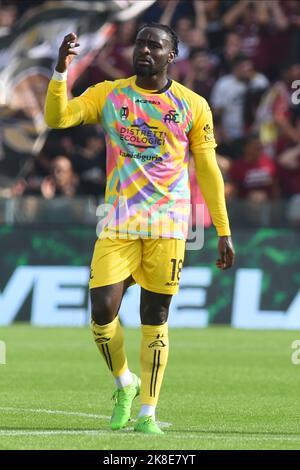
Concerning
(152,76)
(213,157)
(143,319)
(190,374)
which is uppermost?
(152,76)

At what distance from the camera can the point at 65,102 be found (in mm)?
7969

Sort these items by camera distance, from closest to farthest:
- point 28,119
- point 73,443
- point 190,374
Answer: point 73,443 → point 190,374 → point 28,119

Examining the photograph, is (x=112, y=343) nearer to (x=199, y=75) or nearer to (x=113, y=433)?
(x=113, y=433)

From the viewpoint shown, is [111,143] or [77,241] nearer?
[111,143]

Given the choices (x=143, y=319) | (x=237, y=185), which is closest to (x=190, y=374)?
(x=143, y=319)

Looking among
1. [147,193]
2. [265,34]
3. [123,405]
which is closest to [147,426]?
[123,405]

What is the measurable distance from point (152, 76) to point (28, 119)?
11194mm

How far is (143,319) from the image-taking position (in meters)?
8.23

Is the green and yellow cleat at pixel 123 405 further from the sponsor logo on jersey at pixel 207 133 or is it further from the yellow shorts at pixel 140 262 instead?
the sponsor logo on jersey at pixel 207 133

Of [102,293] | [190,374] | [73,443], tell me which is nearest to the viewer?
[73,443]

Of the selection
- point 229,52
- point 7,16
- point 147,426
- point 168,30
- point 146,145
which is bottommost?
point 147,426

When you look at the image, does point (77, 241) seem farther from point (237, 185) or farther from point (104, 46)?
point (104, 46)

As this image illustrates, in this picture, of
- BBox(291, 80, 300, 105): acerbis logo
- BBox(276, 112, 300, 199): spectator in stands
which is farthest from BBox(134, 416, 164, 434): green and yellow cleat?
BBox(291, 80, 300, 105): acerbis logo

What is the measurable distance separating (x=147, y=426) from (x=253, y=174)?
10663 mm
